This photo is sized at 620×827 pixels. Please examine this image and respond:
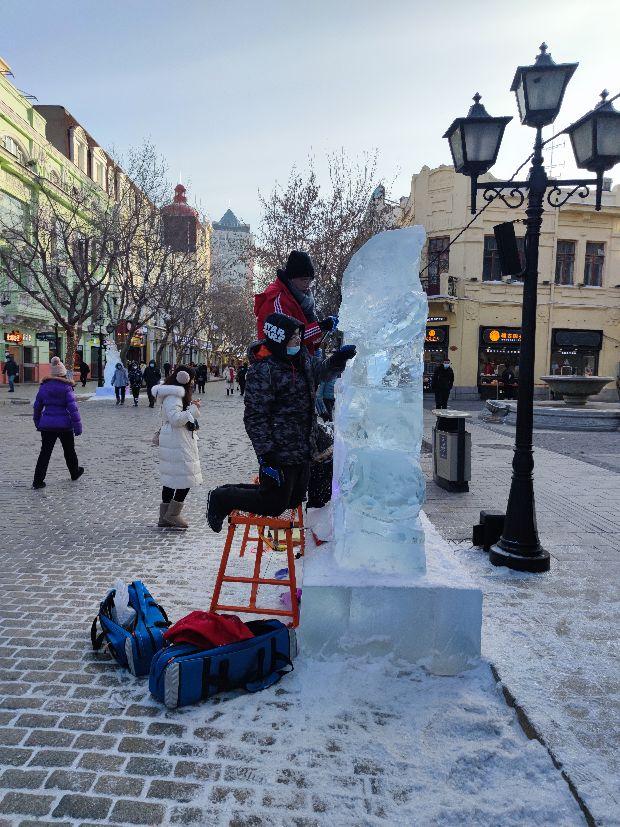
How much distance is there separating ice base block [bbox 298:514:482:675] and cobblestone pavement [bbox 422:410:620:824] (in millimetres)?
334

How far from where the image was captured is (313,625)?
131 inches

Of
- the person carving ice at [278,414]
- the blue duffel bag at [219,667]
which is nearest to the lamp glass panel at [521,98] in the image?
the person carving ice at [278,414]

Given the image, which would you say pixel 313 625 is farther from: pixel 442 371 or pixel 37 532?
pixel 442 371

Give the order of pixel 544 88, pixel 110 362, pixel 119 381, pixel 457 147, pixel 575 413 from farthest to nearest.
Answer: pixel 110 362 → pixel 119 381 → pixel 575 413 → pixel 457 147 → pixel 544 88

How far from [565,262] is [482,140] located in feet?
98.0

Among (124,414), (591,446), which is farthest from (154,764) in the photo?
(124,414)

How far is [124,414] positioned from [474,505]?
47.6 ft

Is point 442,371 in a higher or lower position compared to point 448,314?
lower

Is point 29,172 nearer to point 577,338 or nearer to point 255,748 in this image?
point 577,338

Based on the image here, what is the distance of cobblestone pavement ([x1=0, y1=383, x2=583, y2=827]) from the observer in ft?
7.62

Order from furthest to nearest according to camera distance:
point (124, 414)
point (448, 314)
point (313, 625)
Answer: point (448, 314)
point (124, 414)
point (313, 625)

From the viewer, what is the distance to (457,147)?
565 centimetres

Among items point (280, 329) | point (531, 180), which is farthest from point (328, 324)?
point (531, 180)

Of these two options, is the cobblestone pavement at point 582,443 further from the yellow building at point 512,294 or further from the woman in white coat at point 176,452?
the yellow building at point 512,294
